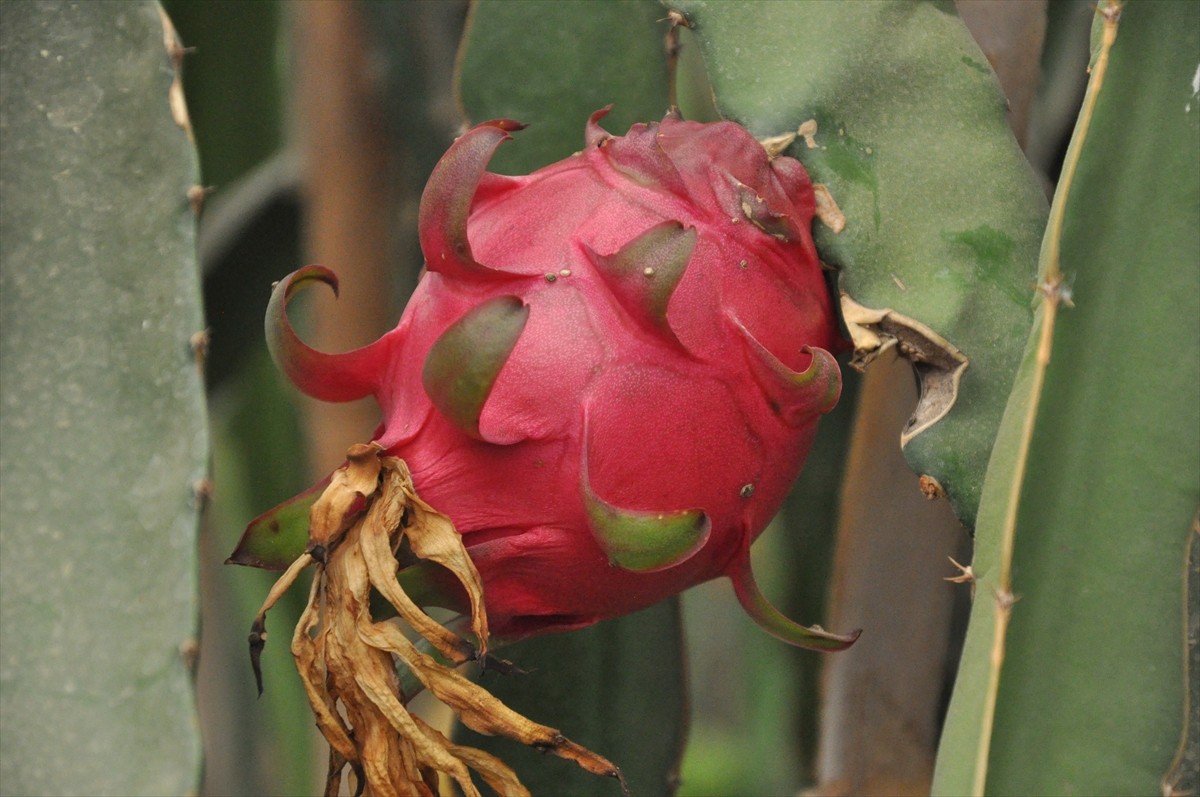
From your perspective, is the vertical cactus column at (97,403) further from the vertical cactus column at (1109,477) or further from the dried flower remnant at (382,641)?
the vertical cactus column at (1109,477)

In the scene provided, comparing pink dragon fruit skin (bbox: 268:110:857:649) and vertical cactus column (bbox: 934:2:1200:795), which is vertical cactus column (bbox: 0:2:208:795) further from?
vertical cactus column (bbox: 934:2:1200:795)

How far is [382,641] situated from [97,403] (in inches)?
7.8

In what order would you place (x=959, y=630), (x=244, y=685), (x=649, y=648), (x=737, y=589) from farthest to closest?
1. (x=244, y=685)
2. (x=959, y=630)
3. (x=649, y=648)
4. (x=737, y=589)

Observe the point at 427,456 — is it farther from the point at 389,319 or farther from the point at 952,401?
the point at 389,319

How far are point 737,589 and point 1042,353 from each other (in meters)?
0.16

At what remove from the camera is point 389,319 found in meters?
0.86

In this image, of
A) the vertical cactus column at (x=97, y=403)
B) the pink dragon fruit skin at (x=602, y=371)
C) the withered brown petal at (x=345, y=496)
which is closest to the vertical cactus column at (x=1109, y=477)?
the pink dragon fruit skin at (x=602, y=371)

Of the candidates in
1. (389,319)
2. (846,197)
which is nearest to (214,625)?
(389,319)

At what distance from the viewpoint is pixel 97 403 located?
56 centimetres

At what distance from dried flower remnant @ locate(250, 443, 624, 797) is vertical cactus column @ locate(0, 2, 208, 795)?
0.08m

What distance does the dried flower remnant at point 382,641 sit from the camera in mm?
451

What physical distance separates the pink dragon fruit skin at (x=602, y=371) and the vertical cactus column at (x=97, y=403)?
3.5 inches

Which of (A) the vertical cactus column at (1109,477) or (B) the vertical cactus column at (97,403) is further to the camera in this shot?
(B) the vertical cactus column at (97,403)

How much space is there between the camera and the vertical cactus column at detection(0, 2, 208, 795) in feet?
1.70
